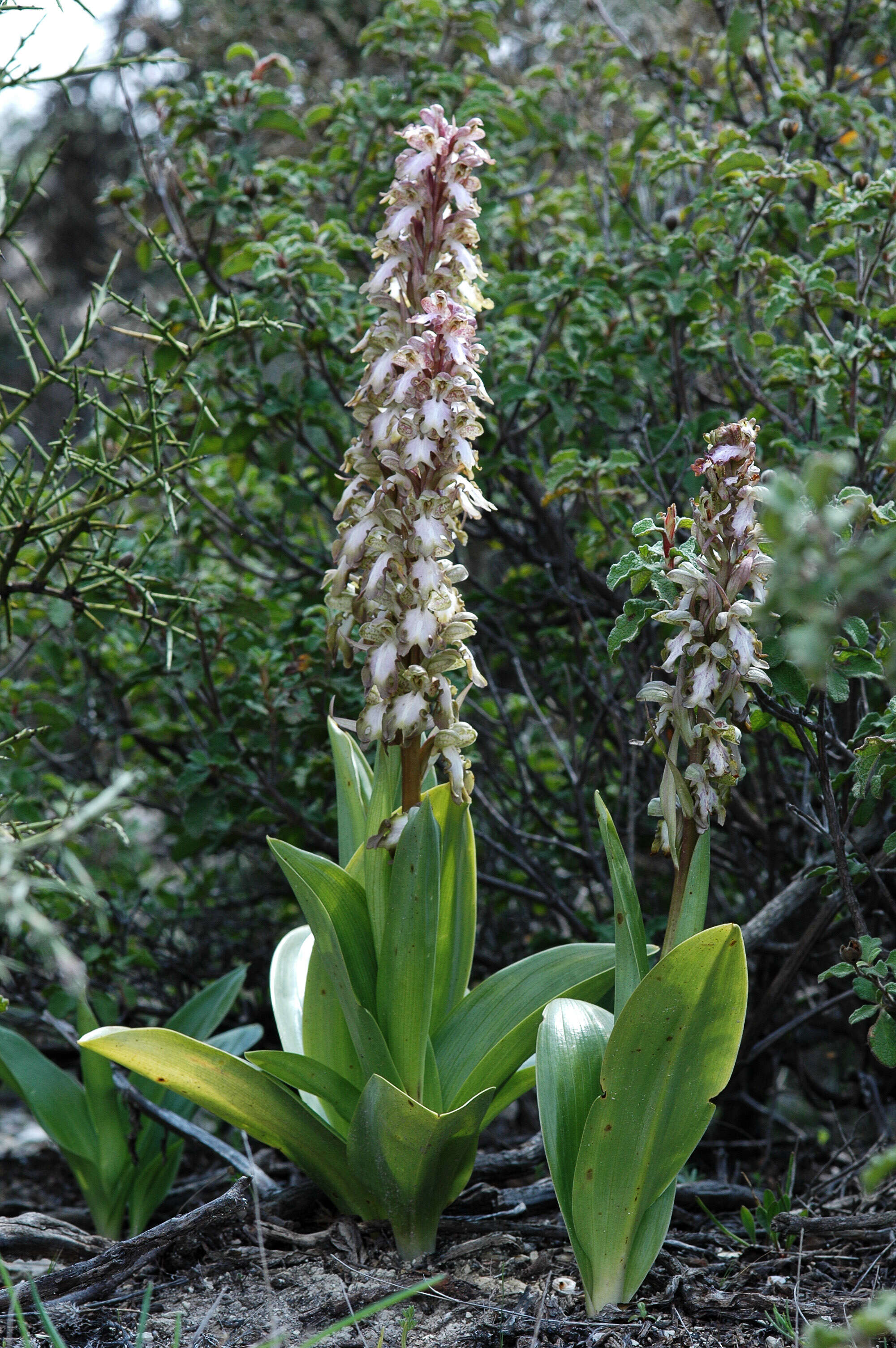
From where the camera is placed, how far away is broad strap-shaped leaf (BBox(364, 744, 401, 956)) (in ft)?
5.87

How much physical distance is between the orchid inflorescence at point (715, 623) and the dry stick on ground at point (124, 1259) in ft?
3.30

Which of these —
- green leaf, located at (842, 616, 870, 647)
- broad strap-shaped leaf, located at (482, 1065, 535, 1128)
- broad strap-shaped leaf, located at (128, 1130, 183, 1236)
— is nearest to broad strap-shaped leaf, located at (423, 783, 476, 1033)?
broad strap-shaped leaf, located at (482, 1065, 535, 1128)

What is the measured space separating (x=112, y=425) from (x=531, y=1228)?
2.37 meters

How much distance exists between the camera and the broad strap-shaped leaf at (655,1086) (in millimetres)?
1488

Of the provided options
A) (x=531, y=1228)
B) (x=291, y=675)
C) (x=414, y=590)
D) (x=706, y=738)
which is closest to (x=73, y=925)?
(x=291, y=675)

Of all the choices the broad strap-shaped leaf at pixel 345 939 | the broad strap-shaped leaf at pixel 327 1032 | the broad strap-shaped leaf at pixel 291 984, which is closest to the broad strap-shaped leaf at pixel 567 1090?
the broad strap-shaped leaf at pixel 345 939

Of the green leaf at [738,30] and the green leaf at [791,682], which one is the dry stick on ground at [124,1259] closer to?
the green leaf at [791,682]

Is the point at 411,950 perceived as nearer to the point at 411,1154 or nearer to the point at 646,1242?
the point at 411,1154

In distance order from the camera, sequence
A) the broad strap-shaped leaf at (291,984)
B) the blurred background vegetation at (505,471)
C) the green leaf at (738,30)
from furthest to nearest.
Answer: the green leaf at (738,30)
the blurred background vegetation at (505,471)
the broad strap-shaped leaf at (291,984)

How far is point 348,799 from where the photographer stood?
202 cm

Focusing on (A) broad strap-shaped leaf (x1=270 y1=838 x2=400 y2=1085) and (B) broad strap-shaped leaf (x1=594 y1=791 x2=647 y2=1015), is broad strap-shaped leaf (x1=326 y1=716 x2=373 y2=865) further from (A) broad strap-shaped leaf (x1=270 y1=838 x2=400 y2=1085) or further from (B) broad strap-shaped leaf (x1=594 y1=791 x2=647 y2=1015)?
(B) broad strap-shaped leaf (x1=594 y1=791 x2=647 y2=1015)

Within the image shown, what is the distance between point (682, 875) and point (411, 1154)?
618mm

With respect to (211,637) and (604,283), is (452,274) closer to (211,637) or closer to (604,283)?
(604,283)

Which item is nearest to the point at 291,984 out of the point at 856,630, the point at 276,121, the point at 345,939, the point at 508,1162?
the point at 345,939
